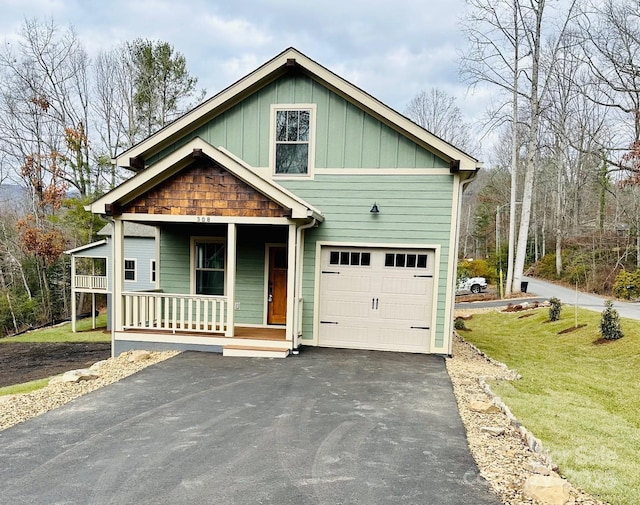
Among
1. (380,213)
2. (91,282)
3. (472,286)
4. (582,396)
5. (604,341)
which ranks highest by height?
(380,213)

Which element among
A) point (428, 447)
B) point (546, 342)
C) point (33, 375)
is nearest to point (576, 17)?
point (546, 342)

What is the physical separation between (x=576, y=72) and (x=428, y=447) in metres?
27.6

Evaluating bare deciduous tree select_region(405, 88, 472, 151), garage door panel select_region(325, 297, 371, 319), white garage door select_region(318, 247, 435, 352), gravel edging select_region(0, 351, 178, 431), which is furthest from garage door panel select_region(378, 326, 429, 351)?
bare deciduous tree select_region(405, 88, 472, 151)

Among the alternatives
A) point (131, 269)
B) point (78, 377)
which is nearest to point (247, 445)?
point (78, 377)

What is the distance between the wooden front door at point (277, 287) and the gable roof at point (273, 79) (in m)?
3.49

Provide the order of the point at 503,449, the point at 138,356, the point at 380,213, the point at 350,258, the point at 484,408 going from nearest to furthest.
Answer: the point at 503,449 → the point at 484,408 → the point at 138,356 → the point at 380,213 → the point at 350,258

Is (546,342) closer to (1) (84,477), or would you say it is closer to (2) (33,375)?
(1) (84,477)

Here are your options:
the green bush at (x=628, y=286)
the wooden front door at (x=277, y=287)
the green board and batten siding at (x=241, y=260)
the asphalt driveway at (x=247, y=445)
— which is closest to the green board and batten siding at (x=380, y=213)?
the wooden front door at (x=277, y=287)

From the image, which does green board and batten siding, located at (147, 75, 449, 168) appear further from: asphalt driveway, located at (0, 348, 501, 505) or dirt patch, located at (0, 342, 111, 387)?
dirt patch, located at (0, 342, 111, 387)

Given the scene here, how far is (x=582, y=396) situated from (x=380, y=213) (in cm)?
491

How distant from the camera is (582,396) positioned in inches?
269

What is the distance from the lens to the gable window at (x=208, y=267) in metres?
9.73

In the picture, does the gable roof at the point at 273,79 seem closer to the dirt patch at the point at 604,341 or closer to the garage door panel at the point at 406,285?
the garage door panel at the point at 406,285

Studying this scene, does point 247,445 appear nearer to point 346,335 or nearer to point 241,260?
point 346,335
